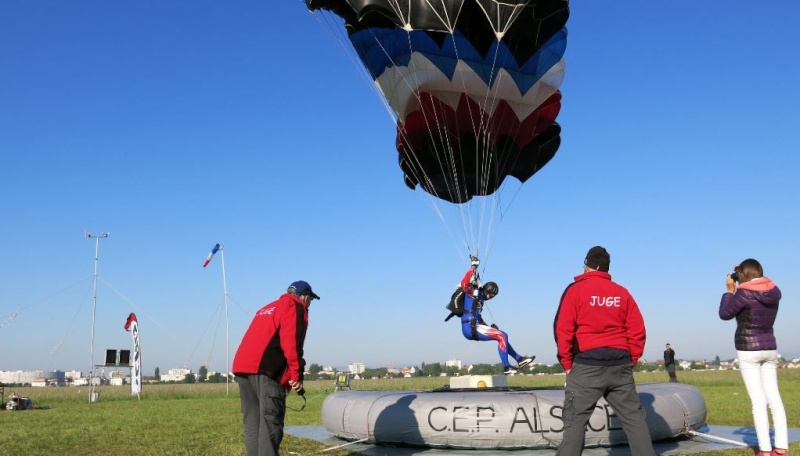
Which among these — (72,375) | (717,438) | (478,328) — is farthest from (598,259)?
(72,375)

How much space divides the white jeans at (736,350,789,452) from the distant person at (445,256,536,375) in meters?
3.55

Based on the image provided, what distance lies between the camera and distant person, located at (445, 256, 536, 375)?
8336 mm

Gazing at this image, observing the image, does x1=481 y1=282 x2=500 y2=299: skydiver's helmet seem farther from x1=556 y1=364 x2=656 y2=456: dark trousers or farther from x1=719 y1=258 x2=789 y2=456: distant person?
x1=556 y1=364 x2=656 y2=456: dark trousers

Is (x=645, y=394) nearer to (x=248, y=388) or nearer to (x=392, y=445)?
(x=392, y=445)

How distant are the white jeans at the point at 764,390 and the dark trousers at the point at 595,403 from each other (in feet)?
5.18

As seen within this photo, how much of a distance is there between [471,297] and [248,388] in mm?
4445

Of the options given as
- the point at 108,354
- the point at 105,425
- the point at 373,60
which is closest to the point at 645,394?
the point at 373,60

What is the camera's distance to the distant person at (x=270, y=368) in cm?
438

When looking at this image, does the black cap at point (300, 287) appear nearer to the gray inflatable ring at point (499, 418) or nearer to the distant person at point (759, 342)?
the gray inflatable ring at point (499, 418)

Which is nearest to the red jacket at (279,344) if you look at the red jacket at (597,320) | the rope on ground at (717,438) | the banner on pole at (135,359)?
the red jacket at (597,320)

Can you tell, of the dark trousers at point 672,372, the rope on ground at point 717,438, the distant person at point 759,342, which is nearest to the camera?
the distant person at point 759,342

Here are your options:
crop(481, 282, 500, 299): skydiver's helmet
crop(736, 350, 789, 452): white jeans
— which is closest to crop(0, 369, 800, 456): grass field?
crop(736, 350, 789, 452): white jeans

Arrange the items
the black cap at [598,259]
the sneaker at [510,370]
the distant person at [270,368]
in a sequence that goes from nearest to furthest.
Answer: the black cap at [598,259]
the distant person at [270,368]
the sneaker at [510,370]

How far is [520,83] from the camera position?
9539mm
